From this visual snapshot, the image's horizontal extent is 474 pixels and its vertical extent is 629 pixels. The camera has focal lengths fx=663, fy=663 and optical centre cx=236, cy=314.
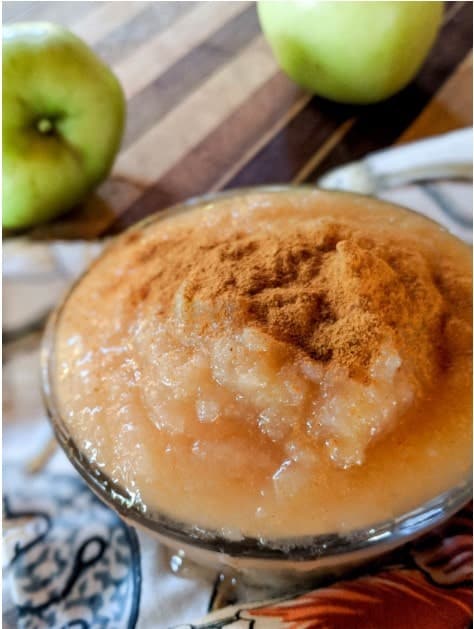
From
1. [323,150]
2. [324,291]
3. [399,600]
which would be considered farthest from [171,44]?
[399,600]

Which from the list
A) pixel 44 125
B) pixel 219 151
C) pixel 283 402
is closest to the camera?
pixel 283 402

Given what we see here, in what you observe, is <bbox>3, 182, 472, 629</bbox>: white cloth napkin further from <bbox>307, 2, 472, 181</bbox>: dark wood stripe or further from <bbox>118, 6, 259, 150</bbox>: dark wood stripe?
<bbox>118, 6, 259, 150</bbox>: dark wood stripe

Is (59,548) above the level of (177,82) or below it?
below

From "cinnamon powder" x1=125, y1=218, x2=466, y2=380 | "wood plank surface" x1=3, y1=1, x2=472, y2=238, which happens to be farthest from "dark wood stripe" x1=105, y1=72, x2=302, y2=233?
"cinnamon powder" x1=125, y1=218, x2=466, y2=380

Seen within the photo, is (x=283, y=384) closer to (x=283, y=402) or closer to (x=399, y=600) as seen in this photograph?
(x=283, y=402)

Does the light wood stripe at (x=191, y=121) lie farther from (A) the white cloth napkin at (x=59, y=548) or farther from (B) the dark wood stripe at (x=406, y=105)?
(A) the white cloth napkin at (x=59, y=548)

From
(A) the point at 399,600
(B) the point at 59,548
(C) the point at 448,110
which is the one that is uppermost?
(C) the point at 448,110

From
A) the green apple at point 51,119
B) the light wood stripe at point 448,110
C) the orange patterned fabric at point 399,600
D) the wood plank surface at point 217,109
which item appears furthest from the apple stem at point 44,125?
the orange patterned fabric at point 399,600
